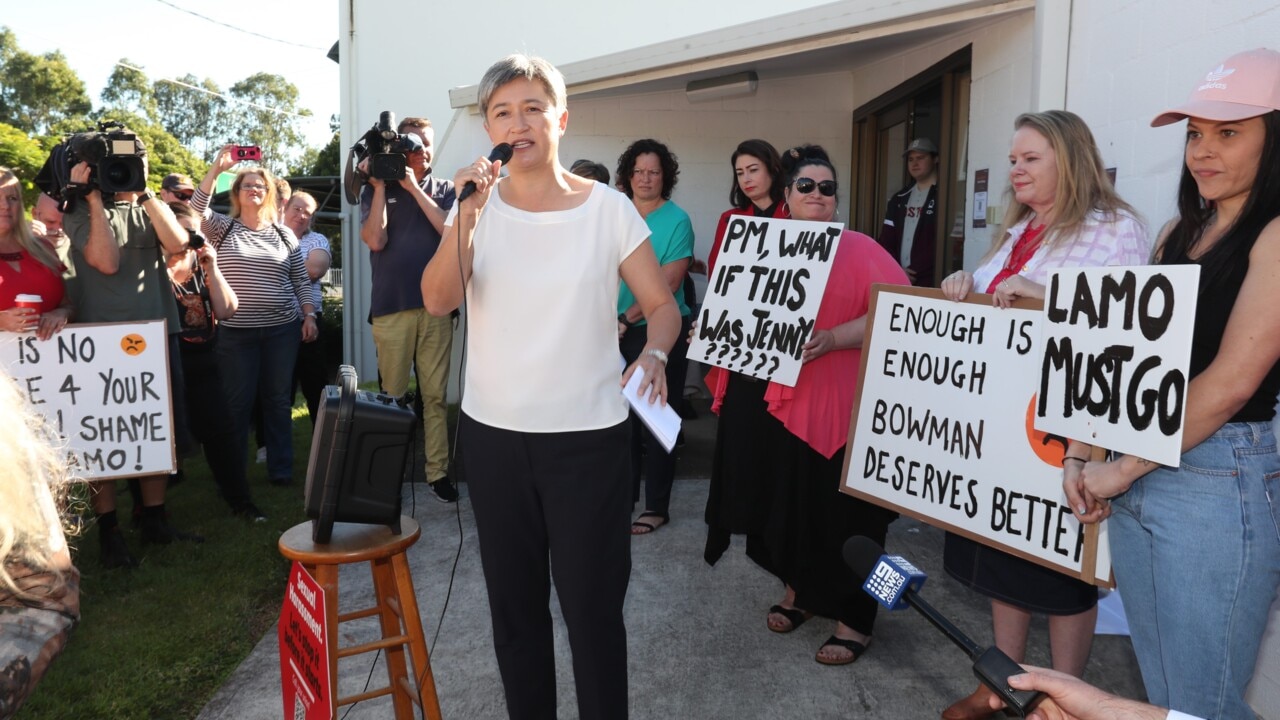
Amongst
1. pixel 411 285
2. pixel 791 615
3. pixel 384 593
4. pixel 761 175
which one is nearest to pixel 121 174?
pixel 411 285

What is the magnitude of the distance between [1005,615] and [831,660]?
751mm

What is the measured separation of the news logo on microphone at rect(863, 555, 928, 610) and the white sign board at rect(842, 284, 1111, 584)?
1.17m

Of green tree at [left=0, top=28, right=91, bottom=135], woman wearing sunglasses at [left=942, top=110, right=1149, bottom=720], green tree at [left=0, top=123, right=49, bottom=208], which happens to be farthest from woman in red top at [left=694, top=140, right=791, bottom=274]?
green tree at [left=0, top=28, right=91, bottom=135]

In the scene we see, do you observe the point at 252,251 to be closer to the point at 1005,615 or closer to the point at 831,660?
the point at 831,660

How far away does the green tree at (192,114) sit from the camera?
68.8m

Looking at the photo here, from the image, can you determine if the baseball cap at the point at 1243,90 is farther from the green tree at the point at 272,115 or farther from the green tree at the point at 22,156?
the green tree at the point at 272,115

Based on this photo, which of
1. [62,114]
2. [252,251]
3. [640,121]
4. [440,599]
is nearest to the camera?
[440,599]

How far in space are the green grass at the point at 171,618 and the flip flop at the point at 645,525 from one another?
1825mm

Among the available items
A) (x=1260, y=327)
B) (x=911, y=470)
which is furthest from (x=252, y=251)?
(x=1260, y=327)

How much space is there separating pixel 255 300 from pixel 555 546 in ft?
12.5

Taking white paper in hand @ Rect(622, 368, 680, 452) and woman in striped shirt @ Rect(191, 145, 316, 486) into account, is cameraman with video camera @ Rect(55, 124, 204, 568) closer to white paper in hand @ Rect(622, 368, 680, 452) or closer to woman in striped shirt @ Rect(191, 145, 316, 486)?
woman in striped shirt @ Rect(191, 145, 316, 486)

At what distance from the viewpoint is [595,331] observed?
241 cm

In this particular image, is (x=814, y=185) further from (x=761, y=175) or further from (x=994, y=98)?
(x=994, y=98)

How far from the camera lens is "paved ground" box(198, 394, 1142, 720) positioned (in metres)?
3.19
